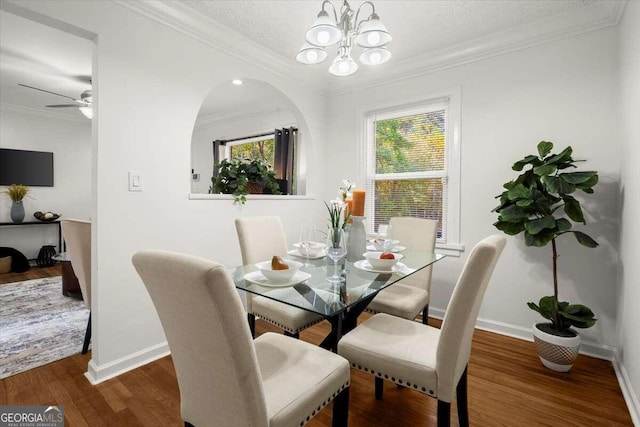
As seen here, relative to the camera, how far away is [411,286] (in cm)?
236

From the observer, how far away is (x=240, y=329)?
0.84 m

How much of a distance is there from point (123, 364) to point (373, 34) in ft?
8.45

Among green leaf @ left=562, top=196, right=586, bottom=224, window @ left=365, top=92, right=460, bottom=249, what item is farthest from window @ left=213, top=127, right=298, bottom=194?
green leaf @ left=562, top=196, right=586, bottom=224

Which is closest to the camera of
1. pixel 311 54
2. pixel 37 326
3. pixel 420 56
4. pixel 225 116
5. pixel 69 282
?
pixel 311 54

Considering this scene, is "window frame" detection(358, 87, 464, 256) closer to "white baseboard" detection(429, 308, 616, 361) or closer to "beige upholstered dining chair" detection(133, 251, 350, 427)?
"white baseboard" detection(429, 308, 616, 361)

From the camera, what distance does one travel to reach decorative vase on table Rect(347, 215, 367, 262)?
2039 millimetres

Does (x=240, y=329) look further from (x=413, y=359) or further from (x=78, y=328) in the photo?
(x=78, y=328)

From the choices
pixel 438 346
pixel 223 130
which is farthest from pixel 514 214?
pixel 223 130

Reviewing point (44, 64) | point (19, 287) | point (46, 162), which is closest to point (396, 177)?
point (44, 64)

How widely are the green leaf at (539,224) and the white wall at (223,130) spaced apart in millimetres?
3261

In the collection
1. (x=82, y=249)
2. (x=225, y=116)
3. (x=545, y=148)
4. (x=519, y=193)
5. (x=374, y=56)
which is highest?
(x=225, y=116)

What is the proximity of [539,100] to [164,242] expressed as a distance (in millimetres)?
3122

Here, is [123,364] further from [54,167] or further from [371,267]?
[54,167]

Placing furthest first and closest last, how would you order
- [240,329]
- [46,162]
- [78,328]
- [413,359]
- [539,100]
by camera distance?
1. [46,162]
2. [78,328]
3. [539,100]
4. [413,359]
5. [240,329]
